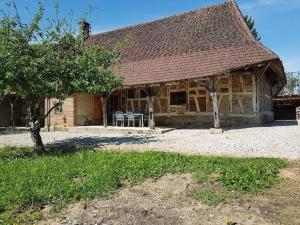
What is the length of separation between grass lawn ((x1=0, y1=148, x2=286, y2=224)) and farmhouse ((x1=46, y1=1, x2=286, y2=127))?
6899mm

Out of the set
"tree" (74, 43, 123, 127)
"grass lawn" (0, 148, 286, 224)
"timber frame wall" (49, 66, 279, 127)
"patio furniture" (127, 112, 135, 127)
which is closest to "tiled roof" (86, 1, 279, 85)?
"timber frame wall" (49, 66, 279, 127)

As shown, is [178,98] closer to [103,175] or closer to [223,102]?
[223,102]

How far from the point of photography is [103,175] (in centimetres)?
724

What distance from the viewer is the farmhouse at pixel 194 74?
15562 mm

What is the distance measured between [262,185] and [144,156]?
3378 mm

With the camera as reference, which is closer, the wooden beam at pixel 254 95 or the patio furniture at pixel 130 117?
the wooden beam at pixel 254 95

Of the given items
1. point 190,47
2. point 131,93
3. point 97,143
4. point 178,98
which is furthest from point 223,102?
point 97,143

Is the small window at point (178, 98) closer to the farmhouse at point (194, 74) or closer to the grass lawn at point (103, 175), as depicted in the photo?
the farmhouse at point (194, 74)

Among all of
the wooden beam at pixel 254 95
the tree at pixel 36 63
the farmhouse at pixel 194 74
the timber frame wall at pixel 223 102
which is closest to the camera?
the tree at pixel 36 63

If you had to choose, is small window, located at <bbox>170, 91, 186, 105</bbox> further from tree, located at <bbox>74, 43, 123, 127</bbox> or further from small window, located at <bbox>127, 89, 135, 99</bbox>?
tree, located at <bbox>74, 43, 123, 127</bbox>

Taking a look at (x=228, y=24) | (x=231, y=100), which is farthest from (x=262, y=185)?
(x=228, y=24)

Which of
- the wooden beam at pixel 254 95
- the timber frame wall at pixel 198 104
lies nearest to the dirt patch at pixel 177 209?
the timber frame wall at pixel 198 104

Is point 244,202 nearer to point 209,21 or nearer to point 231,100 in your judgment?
point 231,100

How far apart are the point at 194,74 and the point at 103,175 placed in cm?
913
